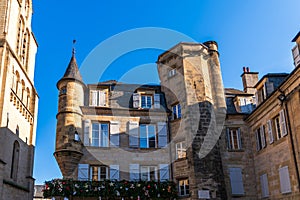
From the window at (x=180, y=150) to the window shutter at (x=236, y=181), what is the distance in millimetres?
2774

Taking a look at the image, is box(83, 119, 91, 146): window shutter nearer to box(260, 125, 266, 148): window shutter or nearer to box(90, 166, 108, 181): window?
box(90, 166, 108, 181): window

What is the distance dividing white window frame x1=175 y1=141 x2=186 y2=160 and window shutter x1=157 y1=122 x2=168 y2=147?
0.91 meters

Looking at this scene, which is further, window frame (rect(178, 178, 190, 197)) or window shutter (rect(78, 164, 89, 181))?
window shutter (rect(78, 164, 89, 181))

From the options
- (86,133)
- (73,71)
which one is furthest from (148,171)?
(73,71)

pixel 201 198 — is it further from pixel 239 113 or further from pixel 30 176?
pixel 30 176

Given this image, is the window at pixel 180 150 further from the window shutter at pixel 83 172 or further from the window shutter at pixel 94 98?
the window shutter at pixel 94 98

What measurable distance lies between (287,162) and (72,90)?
38.6 ft

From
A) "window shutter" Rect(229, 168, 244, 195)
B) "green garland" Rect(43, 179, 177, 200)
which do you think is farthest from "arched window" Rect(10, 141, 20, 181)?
"window shutter" Rect(229, 168, 244, 195)

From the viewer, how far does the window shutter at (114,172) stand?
704 inches

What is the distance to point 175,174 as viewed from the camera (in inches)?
709

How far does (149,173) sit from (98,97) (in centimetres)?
540

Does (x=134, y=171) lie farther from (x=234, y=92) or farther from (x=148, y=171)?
(x=234, y=92)

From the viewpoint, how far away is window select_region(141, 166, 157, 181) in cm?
1847

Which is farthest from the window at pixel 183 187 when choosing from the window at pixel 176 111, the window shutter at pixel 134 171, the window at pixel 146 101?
the window at pixel 146 101
